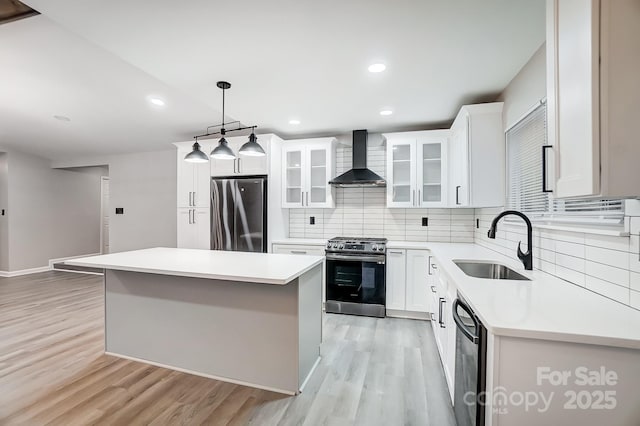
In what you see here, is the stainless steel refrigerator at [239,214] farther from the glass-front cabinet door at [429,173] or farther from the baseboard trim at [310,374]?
the glass-front cabinet door at [429,173]

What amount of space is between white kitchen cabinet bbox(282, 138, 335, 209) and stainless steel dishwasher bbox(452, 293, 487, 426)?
2781mm

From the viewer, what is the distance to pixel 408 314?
3541mm

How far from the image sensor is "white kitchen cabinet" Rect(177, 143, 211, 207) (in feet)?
14.1

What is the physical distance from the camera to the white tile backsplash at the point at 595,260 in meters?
1.25

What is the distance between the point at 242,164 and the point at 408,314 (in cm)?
297

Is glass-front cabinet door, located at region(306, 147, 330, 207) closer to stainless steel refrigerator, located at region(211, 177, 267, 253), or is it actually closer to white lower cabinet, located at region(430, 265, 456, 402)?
stainless steel refrigerator, located at region(211, 177, 267, 253)

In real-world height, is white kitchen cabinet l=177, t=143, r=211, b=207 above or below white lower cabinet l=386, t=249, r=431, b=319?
above

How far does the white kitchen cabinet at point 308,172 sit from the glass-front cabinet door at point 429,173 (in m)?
1.20

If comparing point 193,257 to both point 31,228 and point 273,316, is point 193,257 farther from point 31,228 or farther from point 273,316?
point 31,228

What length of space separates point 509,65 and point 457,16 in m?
0.90

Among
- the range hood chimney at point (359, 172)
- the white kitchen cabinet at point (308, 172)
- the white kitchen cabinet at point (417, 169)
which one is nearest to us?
the white kitchen cabinet at point (417, 169)

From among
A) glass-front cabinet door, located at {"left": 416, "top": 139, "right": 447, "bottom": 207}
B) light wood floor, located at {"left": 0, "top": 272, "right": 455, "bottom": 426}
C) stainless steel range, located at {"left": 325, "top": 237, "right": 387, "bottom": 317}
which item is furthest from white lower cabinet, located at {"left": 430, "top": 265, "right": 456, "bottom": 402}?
glass-front cabinet door, located at {"left": 416, "top": 139, "right": 447, "bottom": 207}

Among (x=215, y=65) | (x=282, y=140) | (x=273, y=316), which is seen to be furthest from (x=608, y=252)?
(x=282, y=140)

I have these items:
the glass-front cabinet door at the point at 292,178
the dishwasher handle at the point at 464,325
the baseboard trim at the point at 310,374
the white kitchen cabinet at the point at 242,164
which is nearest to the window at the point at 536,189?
the dishwasher handle at the point at 464,325
